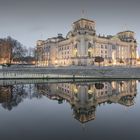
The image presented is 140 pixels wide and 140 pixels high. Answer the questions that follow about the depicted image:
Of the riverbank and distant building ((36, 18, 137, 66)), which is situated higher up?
distant building ((36, 18, 137, 66))

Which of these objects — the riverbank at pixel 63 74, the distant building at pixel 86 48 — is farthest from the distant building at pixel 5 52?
the riverbank at pixel 63 74

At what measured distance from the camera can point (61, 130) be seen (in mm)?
11508

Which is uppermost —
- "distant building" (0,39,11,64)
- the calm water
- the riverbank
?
"distant building" (0,39,11,64)

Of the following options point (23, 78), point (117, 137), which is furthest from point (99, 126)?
point (23, 78)

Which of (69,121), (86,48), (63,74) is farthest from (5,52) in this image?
(69,121)

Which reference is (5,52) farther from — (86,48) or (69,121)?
(69,121)

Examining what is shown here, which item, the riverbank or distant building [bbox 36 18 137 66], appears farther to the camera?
distant building [bbox 36 18 137 66]

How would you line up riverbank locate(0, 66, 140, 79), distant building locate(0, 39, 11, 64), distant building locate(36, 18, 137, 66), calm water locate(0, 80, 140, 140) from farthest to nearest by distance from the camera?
distant building locate(36, 18, 137, 66)
distant building locate(0, 39, 11, 64)
riverbank locate(0, 66, 140, 79)
calm water locate(0, 80, 140, 140)

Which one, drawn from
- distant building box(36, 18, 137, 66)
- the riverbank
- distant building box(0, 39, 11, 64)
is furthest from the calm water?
distant building box(36, 18, 137, 66)

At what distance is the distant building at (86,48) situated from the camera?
9138cm

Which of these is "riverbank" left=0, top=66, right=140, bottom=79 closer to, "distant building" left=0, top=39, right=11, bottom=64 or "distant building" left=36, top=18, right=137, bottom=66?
"distant building" left=0, top=39, right=11, bottom=64

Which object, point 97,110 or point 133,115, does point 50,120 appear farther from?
point 133,115

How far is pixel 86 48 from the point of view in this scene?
9119cm

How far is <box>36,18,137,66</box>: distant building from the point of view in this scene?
300 feet
